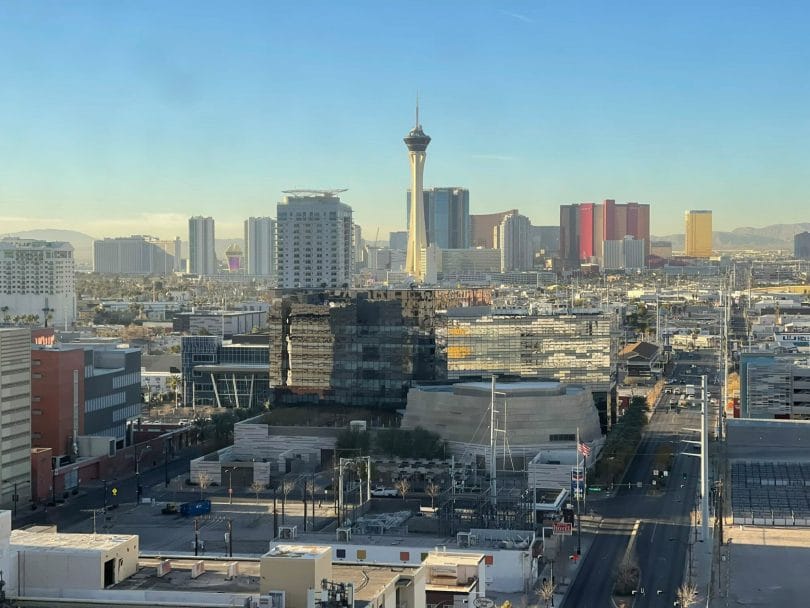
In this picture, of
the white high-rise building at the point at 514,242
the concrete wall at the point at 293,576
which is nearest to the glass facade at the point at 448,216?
the white high-rise building at the point at 514,242

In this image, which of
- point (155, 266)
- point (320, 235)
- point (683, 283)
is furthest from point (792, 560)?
point (155, 266)

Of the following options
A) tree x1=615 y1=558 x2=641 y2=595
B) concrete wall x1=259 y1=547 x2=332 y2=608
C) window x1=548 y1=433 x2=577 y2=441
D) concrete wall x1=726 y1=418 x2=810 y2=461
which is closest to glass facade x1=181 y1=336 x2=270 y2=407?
window x1=548 y1=433 x2=577 y2=441

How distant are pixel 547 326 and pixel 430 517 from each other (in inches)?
501

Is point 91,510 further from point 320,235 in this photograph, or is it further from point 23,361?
point 320,235

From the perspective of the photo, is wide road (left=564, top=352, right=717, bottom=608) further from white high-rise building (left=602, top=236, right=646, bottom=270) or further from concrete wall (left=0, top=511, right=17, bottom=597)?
white high-rise building (left=602, top=236, right=646, bottom=270)

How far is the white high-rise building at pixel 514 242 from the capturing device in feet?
545

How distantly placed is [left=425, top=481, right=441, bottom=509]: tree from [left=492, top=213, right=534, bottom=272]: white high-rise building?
134 metres

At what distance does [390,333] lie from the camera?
106 ft

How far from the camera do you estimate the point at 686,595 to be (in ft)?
54.8

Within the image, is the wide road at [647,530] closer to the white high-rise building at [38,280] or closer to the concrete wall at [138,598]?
the concrete wall at [138,598]

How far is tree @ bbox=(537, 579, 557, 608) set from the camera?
683 inches

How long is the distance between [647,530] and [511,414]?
6.19m

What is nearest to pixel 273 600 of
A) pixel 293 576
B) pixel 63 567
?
pixel 293 576

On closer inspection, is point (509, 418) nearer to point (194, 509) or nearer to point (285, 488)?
point (285, 488)
